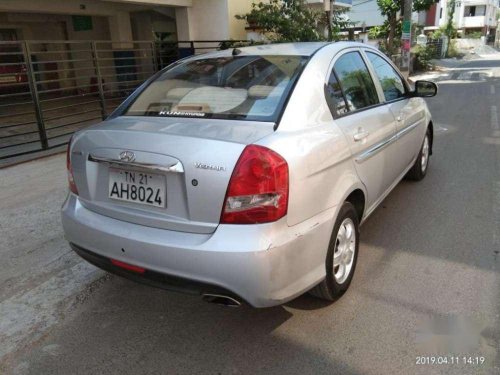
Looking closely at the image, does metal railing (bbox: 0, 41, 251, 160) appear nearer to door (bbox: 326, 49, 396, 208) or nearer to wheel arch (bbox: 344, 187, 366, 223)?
door (bbox: 326, 49, 396, 208)

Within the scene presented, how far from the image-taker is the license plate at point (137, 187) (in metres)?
2.48

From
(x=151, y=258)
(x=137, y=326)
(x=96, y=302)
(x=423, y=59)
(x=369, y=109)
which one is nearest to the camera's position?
(x=151, y=258)

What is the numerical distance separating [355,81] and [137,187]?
6.35ft

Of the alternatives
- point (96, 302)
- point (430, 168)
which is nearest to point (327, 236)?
point (96, 302)

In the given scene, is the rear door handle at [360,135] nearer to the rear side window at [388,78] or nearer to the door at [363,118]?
the door at [363,118]

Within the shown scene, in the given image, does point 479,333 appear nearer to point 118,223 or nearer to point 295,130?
point 295,130

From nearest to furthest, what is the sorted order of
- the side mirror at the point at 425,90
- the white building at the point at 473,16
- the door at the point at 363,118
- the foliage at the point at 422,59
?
the door at the point at 363,118
the side mirror at the point at 425,90
the foliage at the point at 422,59
the white building at the point at 473,16

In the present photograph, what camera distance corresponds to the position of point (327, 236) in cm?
269

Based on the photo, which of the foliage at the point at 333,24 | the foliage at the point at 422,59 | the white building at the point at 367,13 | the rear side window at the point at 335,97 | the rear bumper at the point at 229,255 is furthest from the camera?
the white building at the point at 367,13

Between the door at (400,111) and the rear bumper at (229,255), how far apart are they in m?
1.83

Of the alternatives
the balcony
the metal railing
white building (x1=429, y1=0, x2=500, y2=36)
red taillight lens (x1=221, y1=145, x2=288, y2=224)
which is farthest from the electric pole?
the balcony

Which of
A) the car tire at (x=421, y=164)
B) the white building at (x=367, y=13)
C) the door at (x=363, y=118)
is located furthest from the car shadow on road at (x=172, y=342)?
the white building at (x=367, y=13)

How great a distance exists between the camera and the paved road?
102 inches

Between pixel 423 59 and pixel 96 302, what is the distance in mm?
26385
